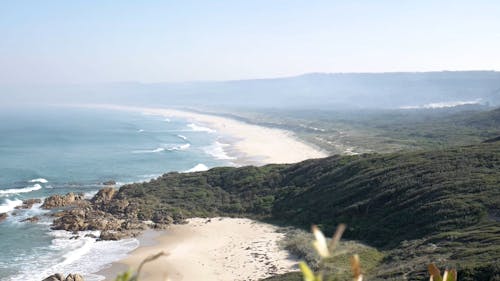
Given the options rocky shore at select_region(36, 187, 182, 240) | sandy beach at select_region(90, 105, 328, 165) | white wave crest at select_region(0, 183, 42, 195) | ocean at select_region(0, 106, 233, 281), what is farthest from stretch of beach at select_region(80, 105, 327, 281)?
sandy beach at select_region(90, 105, 328, 165)

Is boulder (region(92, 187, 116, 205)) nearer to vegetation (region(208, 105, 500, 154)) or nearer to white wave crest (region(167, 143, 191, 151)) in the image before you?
white wave crest (region(167, 143, 191, 151))

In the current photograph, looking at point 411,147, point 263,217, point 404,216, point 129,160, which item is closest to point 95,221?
point 263,217

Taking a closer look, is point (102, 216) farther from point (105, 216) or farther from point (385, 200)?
point (385, 200)

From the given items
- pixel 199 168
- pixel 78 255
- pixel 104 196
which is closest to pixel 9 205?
pixel 104 196

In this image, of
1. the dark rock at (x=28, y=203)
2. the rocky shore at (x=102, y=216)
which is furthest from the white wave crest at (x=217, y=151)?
the dark rock at (x=28, y=203)

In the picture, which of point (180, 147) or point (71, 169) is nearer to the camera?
point (71, 169)

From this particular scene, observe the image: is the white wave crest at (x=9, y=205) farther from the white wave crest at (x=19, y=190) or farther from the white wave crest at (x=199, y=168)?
the white wave crest at (x=199, y=168)
